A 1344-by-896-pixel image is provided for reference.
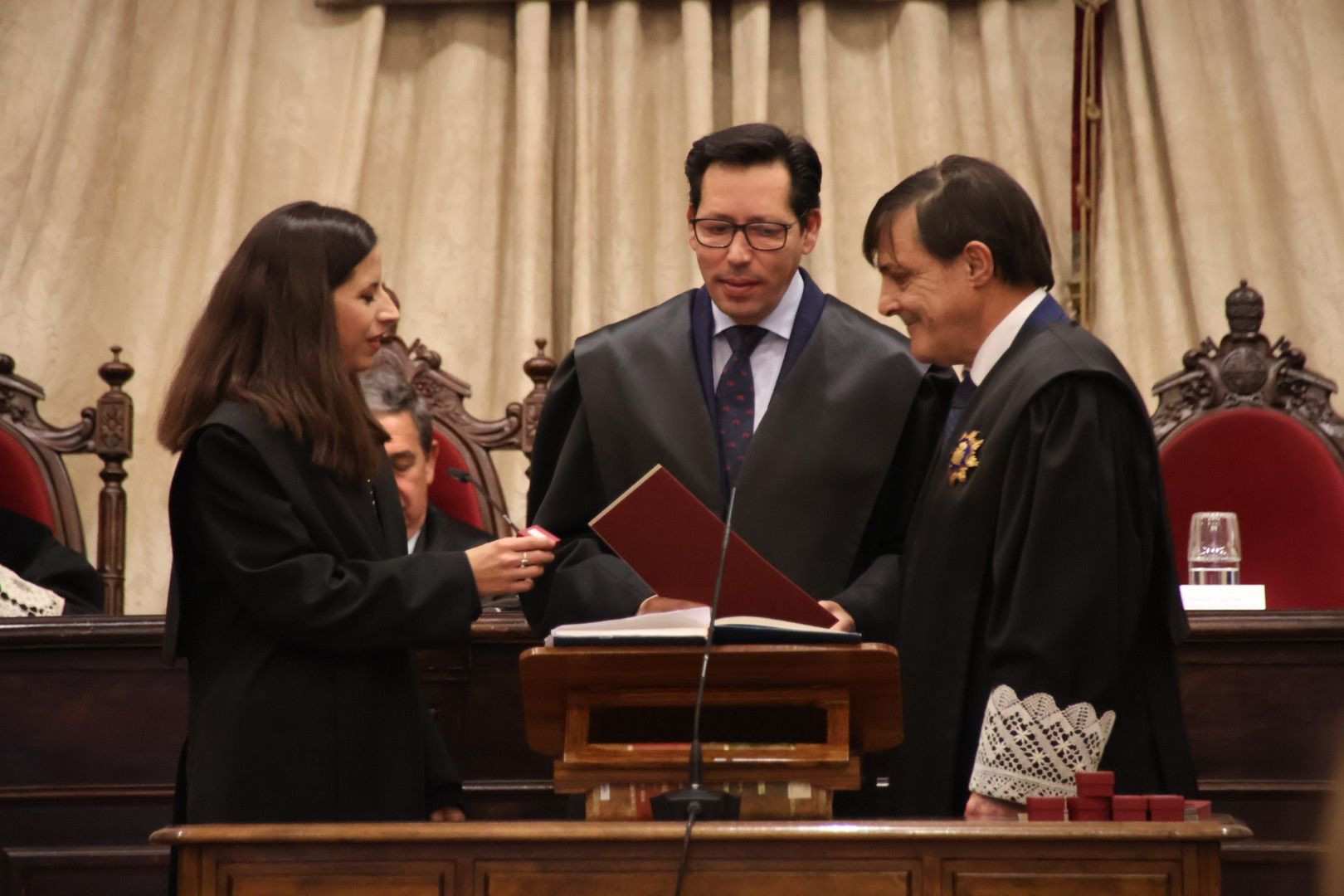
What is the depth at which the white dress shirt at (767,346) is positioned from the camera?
2955mm

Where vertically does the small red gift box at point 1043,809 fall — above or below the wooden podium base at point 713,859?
above

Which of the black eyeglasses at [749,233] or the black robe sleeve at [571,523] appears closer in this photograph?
the black robe sleeve at [571,523]

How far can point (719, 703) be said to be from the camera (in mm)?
2051

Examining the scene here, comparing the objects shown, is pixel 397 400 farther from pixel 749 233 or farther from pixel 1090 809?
pixel 1090 809

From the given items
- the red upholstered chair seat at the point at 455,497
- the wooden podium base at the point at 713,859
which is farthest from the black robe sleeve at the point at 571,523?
the red upholstered chair seat at the point at 455,497

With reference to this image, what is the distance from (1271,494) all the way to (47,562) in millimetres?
3231

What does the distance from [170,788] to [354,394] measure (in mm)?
1329

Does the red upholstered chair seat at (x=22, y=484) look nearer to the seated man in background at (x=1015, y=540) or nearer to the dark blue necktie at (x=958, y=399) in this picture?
the dark blue necktie at (x=958, y=399)

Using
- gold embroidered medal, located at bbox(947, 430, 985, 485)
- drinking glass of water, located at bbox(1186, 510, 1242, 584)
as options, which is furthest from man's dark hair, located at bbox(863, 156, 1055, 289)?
drinking glass of water, located at bbox(1186, 510, 1242, 584)

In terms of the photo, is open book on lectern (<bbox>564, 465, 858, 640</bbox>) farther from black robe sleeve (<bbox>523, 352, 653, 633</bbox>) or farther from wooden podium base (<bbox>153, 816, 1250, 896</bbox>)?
black robe sleeve (<bbox>523, 352, 653, 633</bbox>)

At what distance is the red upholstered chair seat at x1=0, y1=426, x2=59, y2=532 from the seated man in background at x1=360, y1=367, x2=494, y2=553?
102cm

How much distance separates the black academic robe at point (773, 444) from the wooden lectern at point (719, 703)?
2.17 feet

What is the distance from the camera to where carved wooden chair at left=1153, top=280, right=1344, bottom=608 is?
4297mm

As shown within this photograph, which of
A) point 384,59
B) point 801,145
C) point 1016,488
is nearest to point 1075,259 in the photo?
point 384,59
